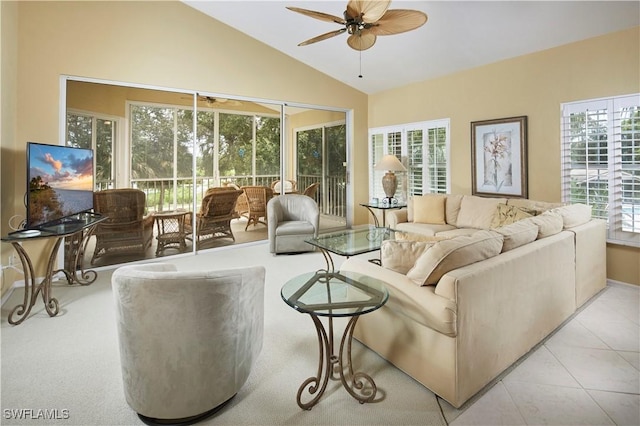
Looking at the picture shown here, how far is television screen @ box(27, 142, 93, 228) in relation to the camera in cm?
298

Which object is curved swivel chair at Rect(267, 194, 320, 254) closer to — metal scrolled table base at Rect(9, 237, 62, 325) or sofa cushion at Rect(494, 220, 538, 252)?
metal scrolled table base at Rect(9, 237, 62, 325)

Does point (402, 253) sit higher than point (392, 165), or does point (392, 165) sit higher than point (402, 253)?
point (392, 165)

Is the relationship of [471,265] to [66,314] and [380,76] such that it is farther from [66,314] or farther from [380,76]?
[380,76]

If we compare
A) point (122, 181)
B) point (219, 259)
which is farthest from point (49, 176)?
point (219, 259)

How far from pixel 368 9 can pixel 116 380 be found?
3.23 metres

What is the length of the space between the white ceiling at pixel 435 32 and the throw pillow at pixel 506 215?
2101 millimetres

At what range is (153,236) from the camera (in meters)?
4.77

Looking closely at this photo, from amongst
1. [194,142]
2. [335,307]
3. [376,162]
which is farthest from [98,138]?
[376,162]

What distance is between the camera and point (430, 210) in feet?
16.1

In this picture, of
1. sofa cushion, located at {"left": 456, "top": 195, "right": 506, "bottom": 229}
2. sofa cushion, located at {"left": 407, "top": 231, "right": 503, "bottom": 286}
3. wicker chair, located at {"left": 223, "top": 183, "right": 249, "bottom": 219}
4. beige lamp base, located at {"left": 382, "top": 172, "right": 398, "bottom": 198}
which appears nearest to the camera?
sofa cushion, located at {"left": 407, "top": 231, "right": 503, "bottom": 286}

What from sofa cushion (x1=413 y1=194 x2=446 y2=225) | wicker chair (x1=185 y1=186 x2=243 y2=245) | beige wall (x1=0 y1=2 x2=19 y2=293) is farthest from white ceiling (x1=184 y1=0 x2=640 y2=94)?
wicker chair (x1=185 y1=186 x2=243 y2=245)

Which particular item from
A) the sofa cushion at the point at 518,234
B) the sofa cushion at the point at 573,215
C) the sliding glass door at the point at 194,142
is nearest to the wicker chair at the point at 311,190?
the sliding glass door at the point at 194,142

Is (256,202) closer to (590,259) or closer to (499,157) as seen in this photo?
(499,157)

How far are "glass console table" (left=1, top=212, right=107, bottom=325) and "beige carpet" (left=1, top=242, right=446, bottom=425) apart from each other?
11cm
